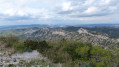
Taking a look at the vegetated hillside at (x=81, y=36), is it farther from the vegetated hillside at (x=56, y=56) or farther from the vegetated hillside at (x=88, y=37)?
the vegetated hillside at (x=56, y=56)

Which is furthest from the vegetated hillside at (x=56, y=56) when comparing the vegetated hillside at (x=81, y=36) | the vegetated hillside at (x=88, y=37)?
the vegetated hillside at (x=88, y=37)

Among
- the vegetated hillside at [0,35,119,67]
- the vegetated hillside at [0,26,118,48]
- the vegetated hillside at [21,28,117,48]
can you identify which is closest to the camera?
the vegetated hillside at [0,35,119,67]

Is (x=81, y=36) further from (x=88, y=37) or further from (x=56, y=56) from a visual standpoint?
(x=56, y=56)

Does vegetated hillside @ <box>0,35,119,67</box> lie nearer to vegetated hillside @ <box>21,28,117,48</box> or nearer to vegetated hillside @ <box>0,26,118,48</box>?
vegetated hillside @ <box>0,26,118,48</box>

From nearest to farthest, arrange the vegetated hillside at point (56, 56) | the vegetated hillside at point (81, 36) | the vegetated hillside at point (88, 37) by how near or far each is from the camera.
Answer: the vegetated hillside at point (56, 56) < the vegetated hillside at point (88, 37) < the vegetated hillside at point (81, 36)

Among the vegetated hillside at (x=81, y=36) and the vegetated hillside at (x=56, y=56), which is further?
the vegetated hillside at (x=81, y=36)

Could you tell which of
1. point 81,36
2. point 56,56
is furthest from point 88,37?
point 56,56

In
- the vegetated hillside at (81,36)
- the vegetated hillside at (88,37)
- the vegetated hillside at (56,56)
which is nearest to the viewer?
the vegetated hillside at (56,56)

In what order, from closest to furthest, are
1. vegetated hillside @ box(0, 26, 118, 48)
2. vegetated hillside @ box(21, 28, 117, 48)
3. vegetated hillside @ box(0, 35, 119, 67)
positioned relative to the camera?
vegetated hillside @ box(0, 35, 119, 67) → vegetated hillside @ box(21, 28, 117, 48) → vegetated hillside @ box(0, 26, 118, 48)

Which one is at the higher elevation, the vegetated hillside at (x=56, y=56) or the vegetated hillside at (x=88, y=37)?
the vegetated hillside at (x=56, y=56)

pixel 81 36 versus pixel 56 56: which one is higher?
pixel 56 56

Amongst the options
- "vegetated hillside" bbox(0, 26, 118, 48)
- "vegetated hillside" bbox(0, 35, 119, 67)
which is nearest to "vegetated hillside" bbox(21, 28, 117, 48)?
"vegetated hillside" bbox(0, 26, 118, 48)

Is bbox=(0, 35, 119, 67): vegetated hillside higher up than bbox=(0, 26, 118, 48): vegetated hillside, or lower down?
higher up

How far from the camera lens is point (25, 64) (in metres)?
5.96
